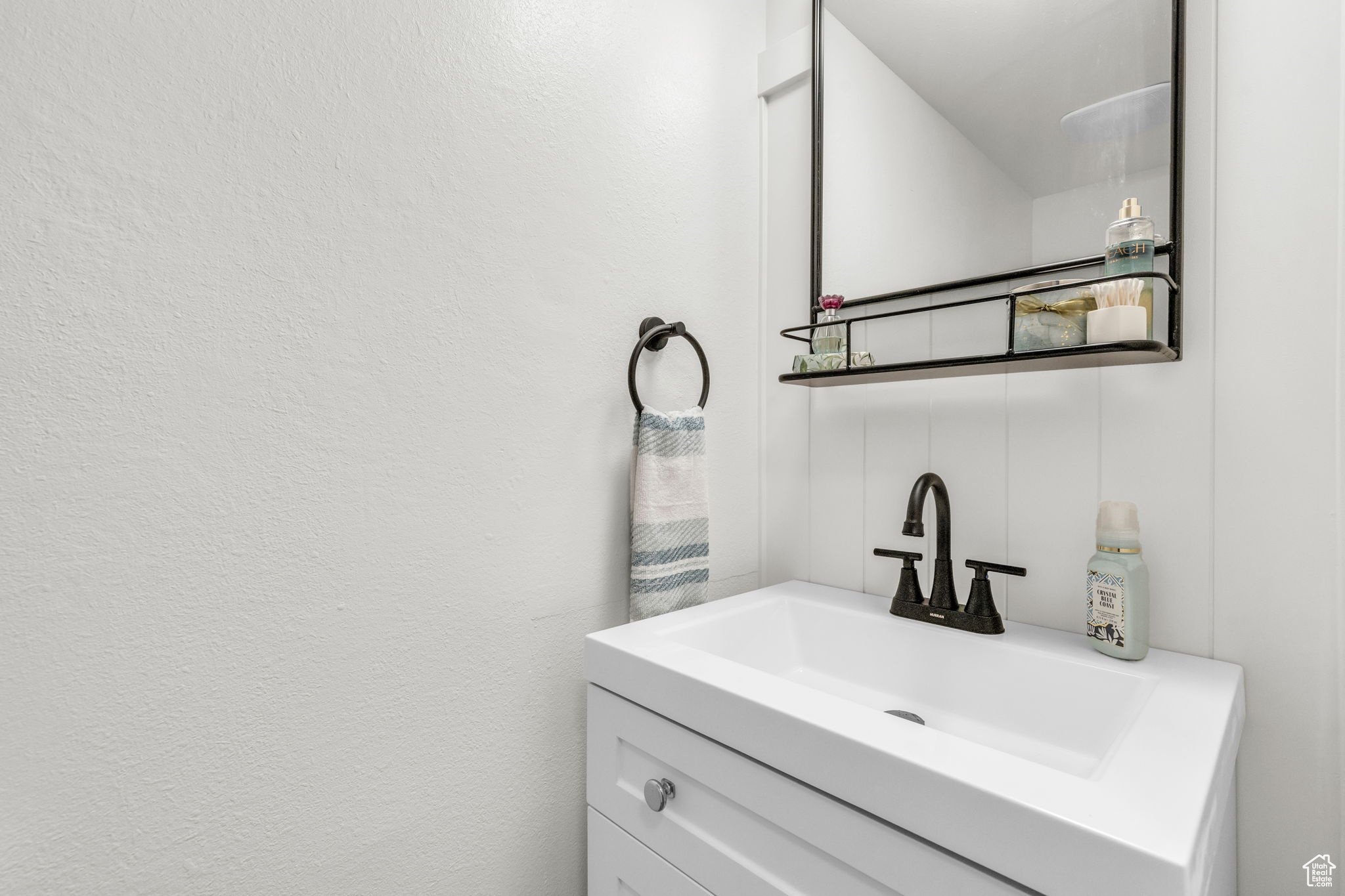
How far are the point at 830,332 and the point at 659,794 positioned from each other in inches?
32.5

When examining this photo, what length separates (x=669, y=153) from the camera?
1.13 metres

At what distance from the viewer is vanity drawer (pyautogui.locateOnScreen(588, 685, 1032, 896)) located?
1.77ft

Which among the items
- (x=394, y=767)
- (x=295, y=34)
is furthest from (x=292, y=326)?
(x=394, y=767)

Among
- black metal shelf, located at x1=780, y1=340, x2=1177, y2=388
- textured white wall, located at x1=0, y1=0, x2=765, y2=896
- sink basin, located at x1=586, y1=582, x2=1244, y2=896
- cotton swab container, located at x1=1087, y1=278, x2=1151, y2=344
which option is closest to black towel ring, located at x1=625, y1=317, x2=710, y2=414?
textured white wall, located at x1=0, y1=0, x2=765, y2=896

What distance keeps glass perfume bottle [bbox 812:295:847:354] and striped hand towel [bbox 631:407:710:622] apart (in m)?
0.26

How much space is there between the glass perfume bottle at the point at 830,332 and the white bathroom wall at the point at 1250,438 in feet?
1.04

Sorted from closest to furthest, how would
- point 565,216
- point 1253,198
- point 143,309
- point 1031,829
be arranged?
point 1031,829, point 143,309, point 1253,198, point 565,216

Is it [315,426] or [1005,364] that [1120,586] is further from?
[315,426]

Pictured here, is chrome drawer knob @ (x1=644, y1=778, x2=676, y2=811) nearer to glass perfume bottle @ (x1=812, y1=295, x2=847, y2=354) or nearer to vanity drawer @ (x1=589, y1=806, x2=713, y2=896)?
vanity drawer @ (x1=589, y1=806, x2=713, y2=896)

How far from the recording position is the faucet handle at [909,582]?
3.21 feet

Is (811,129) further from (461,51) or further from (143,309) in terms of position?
(143,309)

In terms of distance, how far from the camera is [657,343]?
3.60ft

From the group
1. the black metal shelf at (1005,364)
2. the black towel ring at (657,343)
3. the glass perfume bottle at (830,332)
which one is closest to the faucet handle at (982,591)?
the black metal shelf at (1005,364)

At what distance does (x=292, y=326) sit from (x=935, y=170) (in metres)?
1.03
